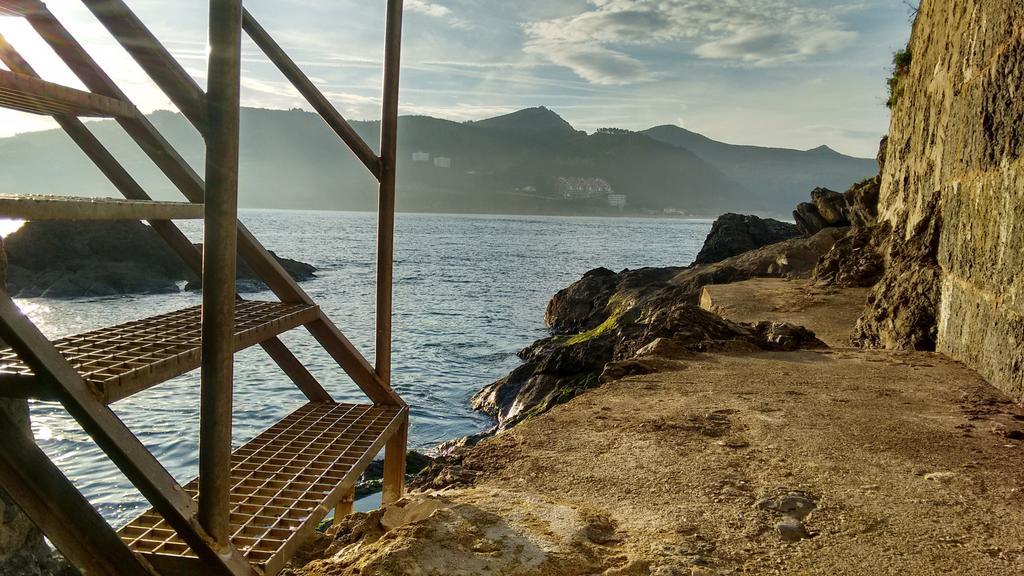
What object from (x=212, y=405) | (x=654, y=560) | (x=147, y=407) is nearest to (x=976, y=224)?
(x=654, y=560)

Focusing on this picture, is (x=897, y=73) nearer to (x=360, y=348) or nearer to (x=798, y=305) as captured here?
(x=798, y=305)

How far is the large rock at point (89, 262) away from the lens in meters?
30.2

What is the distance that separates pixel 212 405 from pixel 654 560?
1.69m

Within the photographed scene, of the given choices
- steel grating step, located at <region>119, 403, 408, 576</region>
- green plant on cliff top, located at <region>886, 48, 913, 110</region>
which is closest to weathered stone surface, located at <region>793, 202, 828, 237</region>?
green plant on cliff top, located at <region>886, 48, 913, 110</region>

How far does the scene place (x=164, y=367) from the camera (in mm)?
2271

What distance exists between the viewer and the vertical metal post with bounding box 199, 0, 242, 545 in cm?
206

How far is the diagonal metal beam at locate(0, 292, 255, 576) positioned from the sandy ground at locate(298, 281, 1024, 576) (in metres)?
0.69

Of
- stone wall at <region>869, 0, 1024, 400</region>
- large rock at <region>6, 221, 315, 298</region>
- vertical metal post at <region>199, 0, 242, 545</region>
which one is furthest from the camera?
large rock at <region>6, 221, 315, 298</region>

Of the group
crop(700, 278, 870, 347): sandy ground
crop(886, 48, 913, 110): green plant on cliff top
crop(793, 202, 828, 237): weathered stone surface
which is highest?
crop(886, 48, 913, 110): green plant on cliff top

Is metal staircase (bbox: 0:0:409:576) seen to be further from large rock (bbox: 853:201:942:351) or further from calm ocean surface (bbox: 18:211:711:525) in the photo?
calm ocean surface (bbox: 18:211:711:525)

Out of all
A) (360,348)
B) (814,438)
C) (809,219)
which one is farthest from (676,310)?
(809,219)

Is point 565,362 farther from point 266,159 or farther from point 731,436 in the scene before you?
point 266,159

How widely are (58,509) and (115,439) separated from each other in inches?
9.5

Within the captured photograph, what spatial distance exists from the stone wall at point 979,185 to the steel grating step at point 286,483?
4.50 metres
